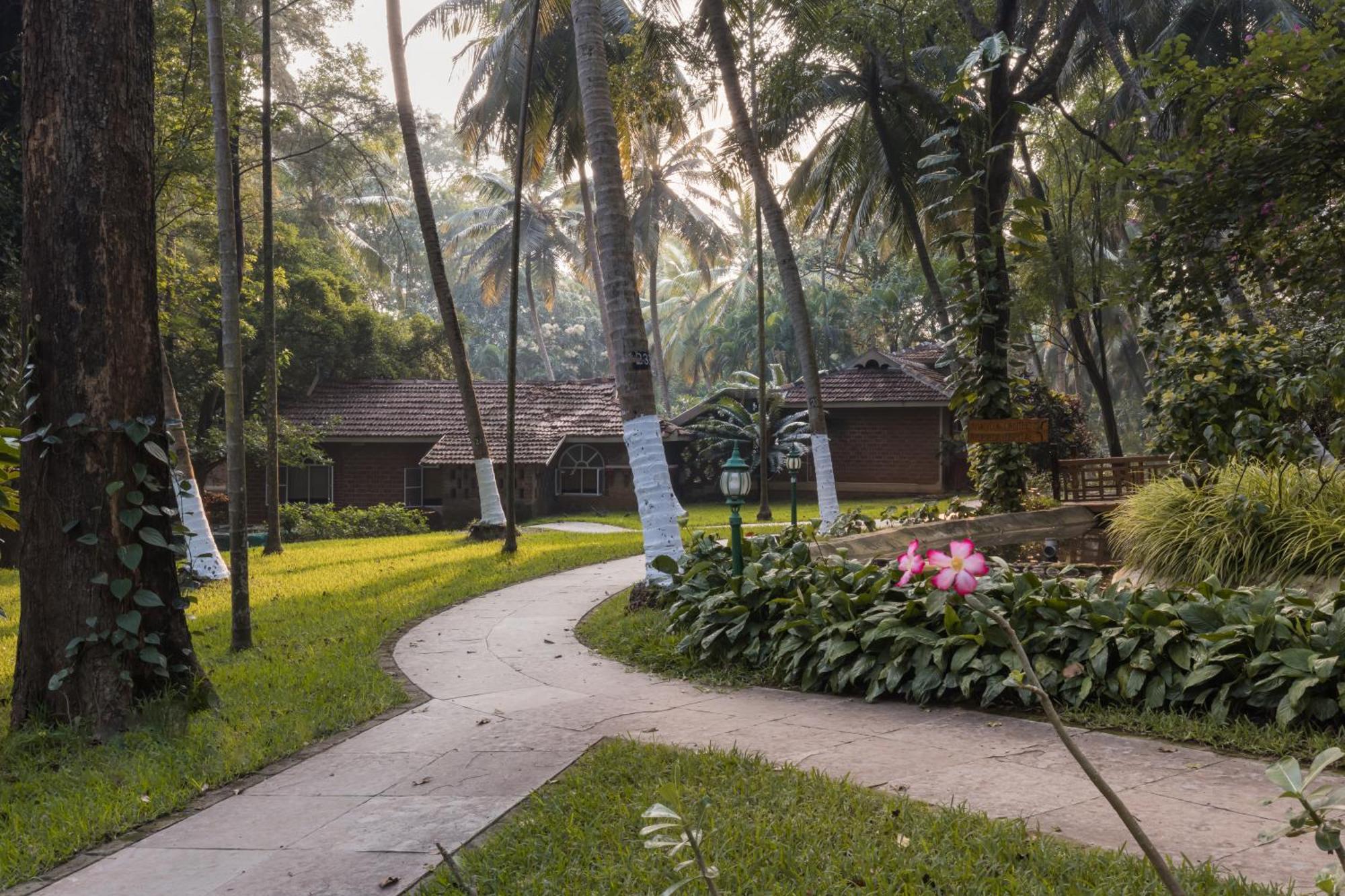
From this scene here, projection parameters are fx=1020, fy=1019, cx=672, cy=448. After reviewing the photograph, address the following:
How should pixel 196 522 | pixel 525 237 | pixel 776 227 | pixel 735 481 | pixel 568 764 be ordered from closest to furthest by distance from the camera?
pixel 568 764 < pixel 735 481 < pixel 196 522 < pixel 776 227 < pixel 525 237

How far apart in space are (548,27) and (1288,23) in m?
13.2

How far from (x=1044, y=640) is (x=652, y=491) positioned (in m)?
4.35

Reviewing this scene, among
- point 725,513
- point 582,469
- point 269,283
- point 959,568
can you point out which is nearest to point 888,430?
point 725,513

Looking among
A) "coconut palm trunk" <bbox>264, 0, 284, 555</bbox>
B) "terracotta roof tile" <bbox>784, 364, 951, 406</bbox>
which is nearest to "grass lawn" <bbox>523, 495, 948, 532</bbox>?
"terracotta roof tile" <bbox>784, 364, 951, 406</bbox>

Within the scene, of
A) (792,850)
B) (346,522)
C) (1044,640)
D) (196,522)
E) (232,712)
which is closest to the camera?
(792,850)

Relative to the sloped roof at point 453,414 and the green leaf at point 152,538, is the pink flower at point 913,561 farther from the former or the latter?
the sloped roof at point 453,414

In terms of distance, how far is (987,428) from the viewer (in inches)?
421

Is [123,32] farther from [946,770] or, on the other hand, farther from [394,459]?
[394,459]

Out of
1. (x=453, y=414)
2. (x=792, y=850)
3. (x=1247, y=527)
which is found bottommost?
(x=792, y=850)

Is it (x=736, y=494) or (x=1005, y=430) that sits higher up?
(x=1005, y=430)

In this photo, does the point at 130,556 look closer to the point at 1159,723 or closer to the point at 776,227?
the point at 1159,723

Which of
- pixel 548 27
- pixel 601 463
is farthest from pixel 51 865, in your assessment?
pixel 601 463

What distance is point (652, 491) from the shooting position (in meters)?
9.22

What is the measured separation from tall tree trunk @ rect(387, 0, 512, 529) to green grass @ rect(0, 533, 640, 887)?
4798 millimetres
